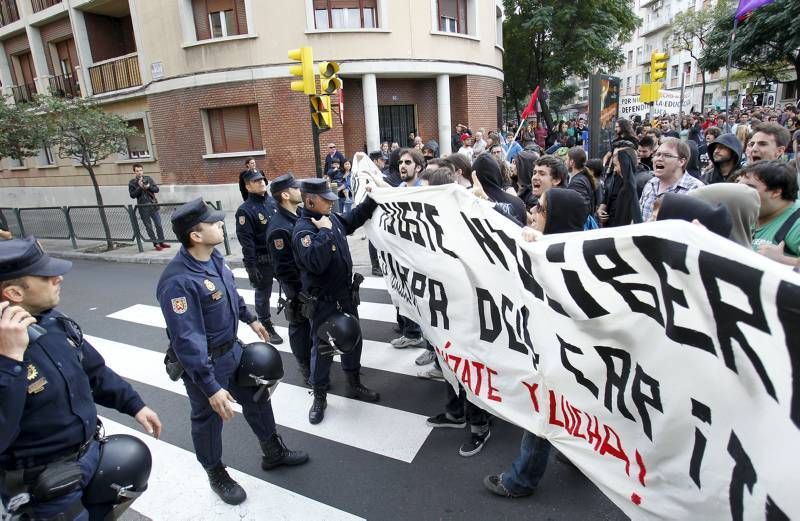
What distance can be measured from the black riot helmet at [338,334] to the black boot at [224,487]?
3.79 ft

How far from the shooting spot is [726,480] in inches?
60.6

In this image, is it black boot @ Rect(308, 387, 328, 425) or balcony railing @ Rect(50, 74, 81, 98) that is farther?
balcony railing @ Rect(50, 74, 81, 98)

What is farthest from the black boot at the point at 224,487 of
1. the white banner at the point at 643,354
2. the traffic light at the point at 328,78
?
the traffic light at the point at 328,78

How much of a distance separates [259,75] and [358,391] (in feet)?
46.9

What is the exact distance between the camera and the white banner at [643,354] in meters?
1.33

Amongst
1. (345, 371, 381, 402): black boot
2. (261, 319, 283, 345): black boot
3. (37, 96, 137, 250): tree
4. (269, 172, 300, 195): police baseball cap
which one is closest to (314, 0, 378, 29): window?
(37, 96, 137, 250): tree

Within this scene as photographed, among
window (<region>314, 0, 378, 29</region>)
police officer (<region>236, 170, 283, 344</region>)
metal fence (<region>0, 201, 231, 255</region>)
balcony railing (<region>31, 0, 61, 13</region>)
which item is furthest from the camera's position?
balcony railing (<region>31, 0, 61, 13</region>)

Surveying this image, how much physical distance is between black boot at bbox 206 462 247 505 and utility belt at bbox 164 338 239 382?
713mm

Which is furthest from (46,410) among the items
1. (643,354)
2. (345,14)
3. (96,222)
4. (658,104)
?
(658,104)

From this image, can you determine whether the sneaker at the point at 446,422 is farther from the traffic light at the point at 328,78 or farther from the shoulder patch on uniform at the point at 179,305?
the traffic light at the point at 328,78

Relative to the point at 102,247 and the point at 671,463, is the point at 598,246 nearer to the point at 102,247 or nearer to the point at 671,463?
the point at 671,463

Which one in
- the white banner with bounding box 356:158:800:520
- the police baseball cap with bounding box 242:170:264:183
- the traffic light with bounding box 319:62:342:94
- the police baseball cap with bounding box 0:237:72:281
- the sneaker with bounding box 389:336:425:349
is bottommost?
the sneaker with bounding box 389:336:425:349

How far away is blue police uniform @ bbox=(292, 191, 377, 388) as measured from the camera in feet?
12.1

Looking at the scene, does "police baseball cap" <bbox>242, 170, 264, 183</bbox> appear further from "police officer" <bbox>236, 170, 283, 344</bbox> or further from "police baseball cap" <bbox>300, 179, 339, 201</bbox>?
"police baseball cap" <bbox>300, 179, 339, 201</bbox>
